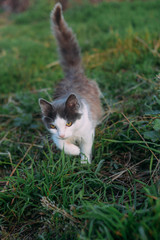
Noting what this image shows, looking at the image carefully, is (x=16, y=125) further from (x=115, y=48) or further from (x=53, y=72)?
(x=115, y=48)

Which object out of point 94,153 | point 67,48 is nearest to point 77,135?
point 94,153

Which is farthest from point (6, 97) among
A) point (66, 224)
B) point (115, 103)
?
point (66, 224)

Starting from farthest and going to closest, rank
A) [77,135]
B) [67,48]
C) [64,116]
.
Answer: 1. [67,48]
2. [77,135]
3. [64,116]

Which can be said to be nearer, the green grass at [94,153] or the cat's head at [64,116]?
the green grass at [94,153]

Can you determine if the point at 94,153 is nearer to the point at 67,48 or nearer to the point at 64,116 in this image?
the point at 64,116

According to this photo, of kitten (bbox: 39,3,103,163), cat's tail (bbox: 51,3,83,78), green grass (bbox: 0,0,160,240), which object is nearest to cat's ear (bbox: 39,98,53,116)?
kitten (bbox: 39,3,103,163)

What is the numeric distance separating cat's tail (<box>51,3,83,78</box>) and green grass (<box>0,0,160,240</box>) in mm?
584

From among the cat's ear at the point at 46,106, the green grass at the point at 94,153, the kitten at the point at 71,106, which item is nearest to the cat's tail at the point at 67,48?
the kitten at the point at 71,106

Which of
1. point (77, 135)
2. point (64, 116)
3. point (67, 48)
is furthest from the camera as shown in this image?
point (67, 48)

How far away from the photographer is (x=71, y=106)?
229 cm

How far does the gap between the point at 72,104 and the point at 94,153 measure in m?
0.66

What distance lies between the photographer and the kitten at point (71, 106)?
89.0 inches

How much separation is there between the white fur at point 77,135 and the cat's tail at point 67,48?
1.14 m

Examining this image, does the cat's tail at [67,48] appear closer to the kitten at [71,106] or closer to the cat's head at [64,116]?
the kitten at [71,106]
